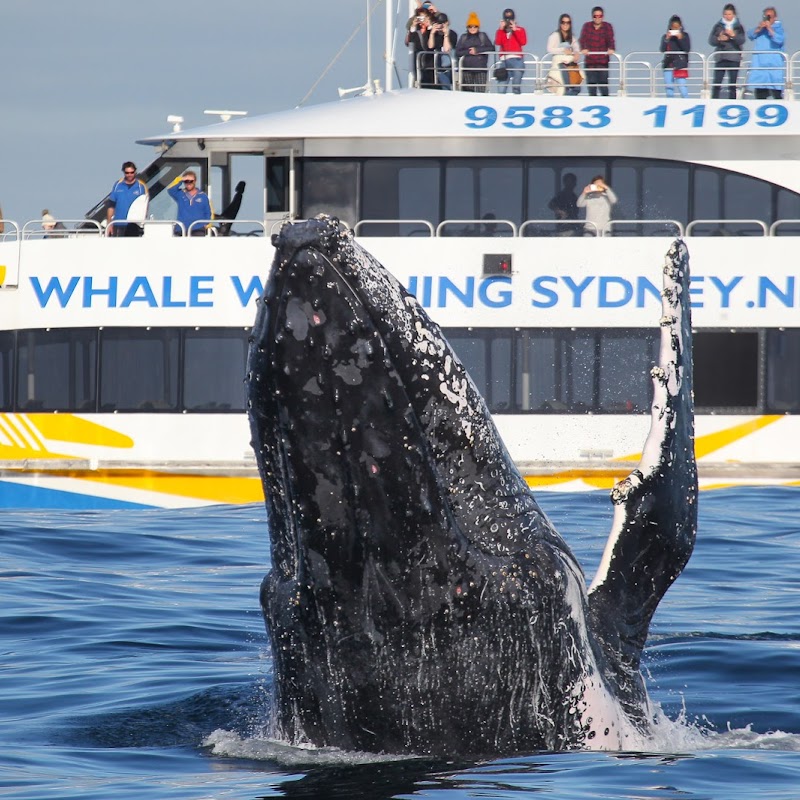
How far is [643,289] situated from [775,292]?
1933 mm

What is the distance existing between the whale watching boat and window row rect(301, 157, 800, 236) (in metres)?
0.04

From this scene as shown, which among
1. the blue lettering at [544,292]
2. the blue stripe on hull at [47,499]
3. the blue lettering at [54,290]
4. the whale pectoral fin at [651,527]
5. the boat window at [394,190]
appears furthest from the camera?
the boat window at [394,190]

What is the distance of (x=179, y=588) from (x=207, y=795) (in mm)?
6566

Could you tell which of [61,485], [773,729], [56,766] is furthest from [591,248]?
[56,766]

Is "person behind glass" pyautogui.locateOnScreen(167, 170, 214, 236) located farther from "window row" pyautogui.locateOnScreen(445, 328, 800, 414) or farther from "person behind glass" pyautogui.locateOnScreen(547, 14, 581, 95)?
"person behind glass" pyautogui.locateOnScreen(547, 14, 581, 95)

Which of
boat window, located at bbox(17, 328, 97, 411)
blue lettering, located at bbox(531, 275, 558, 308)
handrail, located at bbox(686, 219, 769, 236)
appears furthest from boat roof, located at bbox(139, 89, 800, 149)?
boat window, located at bbox(17, 328, 97, 411)

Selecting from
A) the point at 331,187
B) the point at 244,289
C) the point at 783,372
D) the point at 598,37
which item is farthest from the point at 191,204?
the point at 783,372

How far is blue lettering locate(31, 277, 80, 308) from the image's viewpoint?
21.4 metres

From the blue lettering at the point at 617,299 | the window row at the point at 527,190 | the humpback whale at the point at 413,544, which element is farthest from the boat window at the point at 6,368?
the humpback whale at the point at 413,544

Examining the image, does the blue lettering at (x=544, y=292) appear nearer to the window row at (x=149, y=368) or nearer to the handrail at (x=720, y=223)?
the handrail at (x=720, y=223)

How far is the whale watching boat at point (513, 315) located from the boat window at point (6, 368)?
0.04m

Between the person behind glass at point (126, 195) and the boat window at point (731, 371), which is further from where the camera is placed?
the person behind glass at point (126, 195)

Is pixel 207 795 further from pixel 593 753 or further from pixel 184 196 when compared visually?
pixel 184 196

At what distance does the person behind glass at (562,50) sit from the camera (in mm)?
24281
